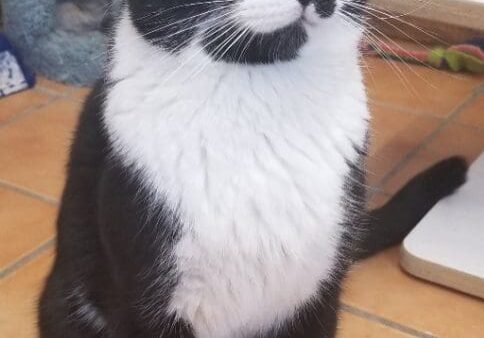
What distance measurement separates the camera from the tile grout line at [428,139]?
1.57 meters

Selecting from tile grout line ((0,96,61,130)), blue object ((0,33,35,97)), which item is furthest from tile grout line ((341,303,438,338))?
blue object ((0,33,35,97))

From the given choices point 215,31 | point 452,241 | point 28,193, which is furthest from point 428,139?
point 215,31

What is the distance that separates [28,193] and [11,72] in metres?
0.51

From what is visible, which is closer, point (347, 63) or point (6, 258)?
point (347, 63)

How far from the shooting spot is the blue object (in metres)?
1.91

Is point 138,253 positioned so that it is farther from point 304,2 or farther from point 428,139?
point 428,139

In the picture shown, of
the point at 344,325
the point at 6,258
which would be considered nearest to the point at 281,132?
the point at 344,325

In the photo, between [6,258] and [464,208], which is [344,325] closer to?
[464,208]

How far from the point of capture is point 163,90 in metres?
0.79

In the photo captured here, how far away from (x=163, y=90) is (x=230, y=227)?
157 mm

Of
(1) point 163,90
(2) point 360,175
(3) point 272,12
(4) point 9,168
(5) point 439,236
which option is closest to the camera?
(3) point 272,12

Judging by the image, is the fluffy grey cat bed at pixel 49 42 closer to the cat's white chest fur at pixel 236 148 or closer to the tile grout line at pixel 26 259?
the tile grout line at pixel 26 259

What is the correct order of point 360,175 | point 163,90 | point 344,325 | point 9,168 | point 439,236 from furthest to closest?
1. point 9,168
2. point 439,236
3. point 344,325
4. point 360,175
5. point 163,90

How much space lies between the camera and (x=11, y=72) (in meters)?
1.93
